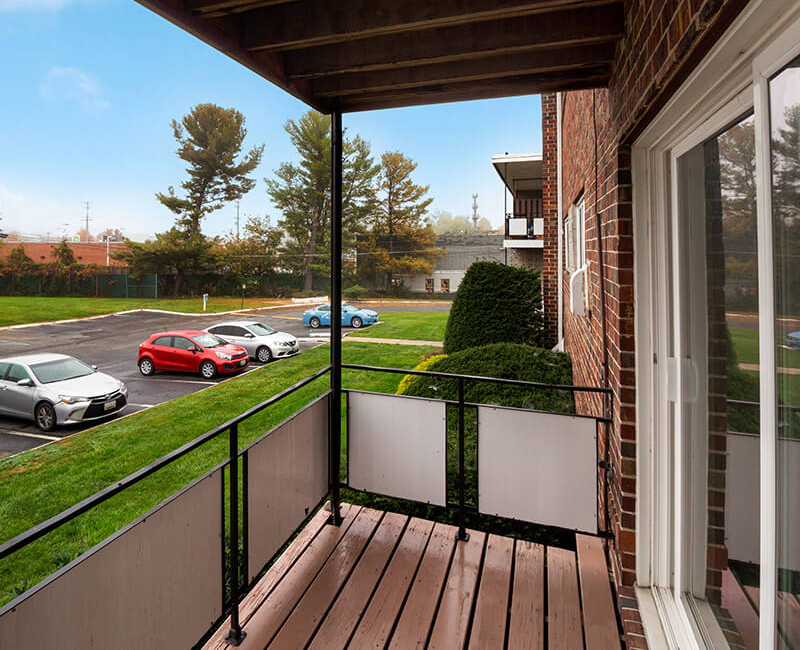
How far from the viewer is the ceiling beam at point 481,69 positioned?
173 centimetres

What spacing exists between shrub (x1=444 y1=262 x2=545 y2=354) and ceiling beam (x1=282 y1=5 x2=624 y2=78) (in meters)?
4.40

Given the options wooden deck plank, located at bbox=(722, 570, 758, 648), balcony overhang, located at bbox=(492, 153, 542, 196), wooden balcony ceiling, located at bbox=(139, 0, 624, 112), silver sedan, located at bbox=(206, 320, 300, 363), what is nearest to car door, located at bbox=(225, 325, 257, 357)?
silver sedan, located at bbox=(206, 320, 300, 363)

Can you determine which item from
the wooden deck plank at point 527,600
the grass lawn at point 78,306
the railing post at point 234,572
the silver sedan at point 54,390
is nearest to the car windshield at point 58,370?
the silver sedan at point 54,390

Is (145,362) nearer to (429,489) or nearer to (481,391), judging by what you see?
(481,391)

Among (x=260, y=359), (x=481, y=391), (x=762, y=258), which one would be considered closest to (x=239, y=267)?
(x=260, y=359)

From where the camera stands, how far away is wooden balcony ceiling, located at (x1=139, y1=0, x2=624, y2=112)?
1383mm

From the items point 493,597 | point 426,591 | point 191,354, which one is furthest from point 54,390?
point 493,597

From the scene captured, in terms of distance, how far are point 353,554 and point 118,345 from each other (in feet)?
13.1

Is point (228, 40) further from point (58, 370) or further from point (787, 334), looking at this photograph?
point (58, 370)

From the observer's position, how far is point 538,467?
2.12 meters

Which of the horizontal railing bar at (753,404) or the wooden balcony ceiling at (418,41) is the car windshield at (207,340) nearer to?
the wooden balcony ceiling at (418,41)

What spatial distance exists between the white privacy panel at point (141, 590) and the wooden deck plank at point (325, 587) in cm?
28

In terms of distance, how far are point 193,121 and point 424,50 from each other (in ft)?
16.7

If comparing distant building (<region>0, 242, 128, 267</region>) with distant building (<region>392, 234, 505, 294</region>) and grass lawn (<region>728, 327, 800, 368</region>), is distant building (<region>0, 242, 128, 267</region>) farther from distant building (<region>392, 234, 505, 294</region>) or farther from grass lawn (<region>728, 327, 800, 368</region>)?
grass lawn (<region>728, 327, 800, 368</region>)
